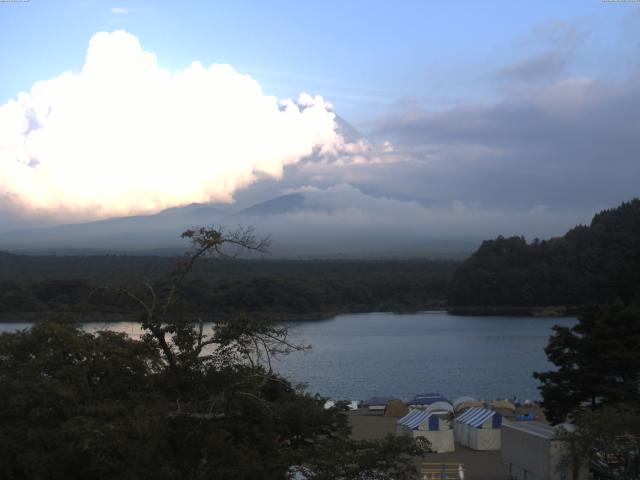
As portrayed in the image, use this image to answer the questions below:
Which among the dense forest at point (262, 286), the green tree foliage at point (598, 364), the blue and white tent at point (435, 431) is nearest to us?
the green tree foliage at point (598, 364)

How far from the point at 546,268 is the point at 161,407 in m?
57.7

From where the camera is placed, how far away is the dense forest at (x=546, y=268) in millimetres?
59500

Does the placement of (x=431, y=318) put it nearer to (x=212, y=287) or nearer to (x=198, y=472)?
(x=212, y=287)

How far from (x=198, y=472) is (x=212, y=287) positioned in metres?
49.4

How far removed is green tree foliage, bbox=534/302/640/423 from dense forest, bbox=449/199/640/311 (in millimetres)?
43812

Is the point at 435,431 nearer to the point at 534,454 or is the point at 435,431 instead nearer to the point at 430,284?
the point at 534,454

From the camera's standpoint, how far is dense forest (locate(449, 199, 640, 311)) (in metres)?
59.5

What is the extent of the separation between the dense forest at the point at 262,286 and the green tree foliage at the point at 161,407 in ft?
77.4

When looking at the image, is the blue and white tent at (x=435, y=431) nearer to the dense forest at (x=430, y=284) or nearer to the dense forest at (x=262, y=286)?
the dense forest at (x=262, y=286)

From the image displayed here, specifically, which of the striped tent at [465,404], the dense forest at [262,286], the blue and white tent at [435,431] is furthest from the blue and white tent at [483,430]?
the dense forest at [262,286]

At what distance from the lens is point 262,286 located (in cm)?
5353

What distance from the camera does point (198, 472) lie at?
6.14 meters

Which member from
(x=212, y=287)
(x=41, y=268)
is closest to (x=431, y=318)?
(x=212, y=287)

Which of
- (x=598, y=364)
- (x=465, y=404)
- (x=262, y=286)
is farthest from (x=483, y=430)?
(x=262, y=286)
